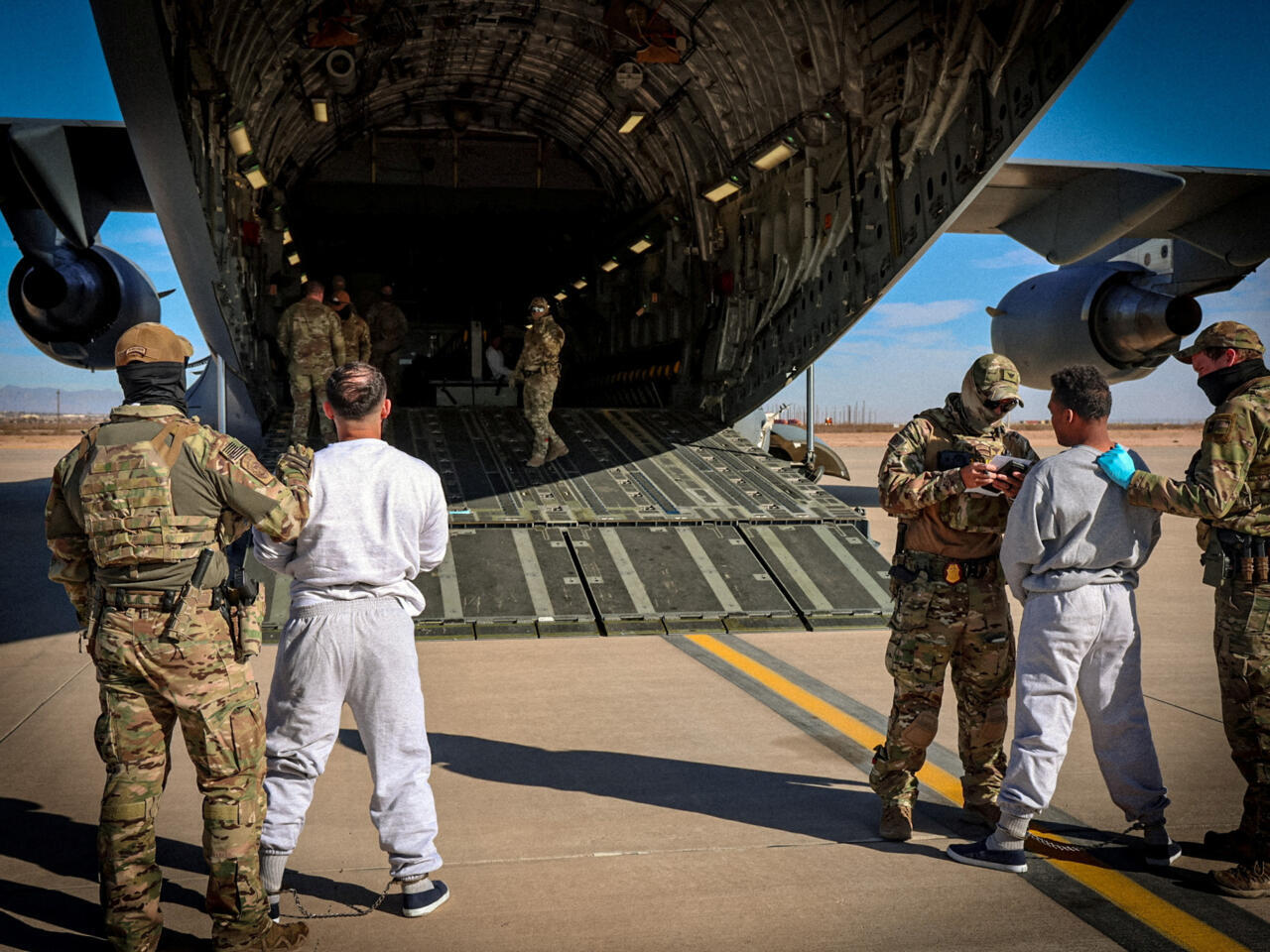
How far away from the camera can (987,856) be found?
11.9 feet

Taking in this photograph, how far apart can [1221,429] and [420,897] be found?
3.19 m

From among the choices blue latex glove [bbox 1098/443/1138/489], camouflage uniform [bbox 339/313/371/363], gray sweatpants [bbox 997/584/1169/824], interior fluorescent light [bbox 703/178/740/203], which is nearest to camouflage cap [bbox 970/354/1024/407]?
blue latex glove [bbox 1098/443/1138/489]

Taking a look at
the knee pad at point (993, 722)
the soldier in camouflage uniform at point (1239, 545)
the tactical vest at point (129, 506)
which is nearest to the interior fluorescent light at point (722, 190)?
the soldier in camouflage uniform at point (1239, 545)

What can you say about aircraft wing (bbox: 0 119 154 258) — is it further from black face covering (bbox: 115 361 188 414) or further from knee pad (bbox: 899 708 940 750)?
knee pad (bbox: 899 708 940 750)

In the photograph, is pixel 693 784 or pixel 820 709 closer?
pixel 693 784

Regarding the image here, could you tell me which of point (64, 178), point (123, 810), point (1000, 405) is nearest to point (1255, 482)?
point (1000, 405)

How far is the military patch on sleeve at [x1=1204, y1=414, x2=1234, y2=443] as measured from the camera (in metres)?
3.66

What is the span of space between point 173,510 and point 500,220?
55.6 ft

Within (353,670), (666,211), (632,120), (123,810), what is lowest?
(123,810)

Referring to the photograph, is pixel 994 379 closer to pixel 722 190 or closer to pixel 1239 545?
pixel 1239 545

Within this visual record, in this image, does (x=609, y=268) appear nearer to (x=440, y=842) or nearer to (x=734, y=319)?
(x=734, y=319)

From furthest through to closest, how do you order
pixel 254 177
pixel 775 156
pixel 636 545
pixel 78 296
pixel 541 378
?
1. pixel 254 177
2. pixel 78 296
3. pixel 541 378
4. pixel 775 156
5. pixel 636 545

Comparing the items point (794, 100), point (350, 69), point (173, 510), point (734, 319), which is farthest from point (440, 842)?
point (350, 69)

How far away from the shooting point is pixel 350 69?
39.1 ft
